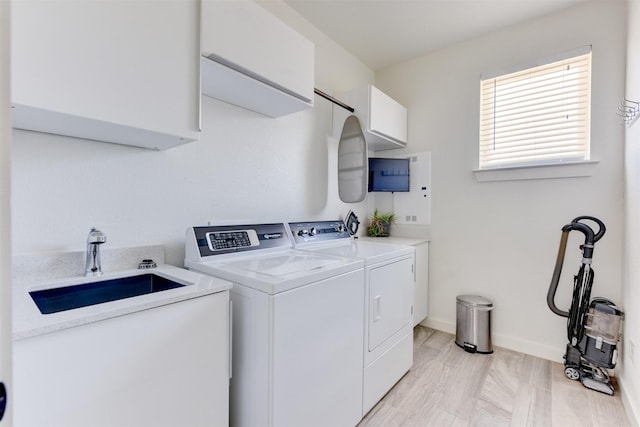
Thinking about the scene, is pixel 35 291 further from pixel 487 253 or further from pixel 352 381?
pixel 487 253

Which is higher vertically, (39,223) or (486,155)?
(486,155)

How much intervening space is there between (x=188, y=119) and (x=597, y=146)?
107 inches

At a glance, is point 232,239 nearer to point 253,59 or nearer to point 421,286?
point 253,59

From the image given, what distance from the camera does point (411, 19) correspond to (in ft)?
7.76

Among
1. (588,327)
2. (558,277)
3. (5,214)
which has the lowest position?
(588,327)

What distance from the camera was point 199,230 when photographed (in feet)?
4.98

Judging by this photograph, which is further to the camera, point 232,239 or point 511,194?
point 511,194

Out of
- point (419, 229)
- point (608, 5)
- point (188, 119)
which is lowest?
point (419, 229)

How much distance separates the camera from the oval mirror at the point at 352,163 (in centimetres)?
247

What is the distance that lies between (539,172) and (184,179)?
2.62 metres

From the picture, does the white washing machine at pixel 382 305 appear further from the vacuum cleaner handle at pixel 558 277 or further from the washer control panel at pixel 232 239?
the vacuum cleaner handle at pixel 558 277

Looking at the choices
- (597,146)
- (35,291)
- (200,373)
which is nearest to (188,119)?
(35,291)

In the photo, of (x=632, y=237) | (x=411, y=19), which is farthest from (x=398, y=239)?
(x=411, y=19)

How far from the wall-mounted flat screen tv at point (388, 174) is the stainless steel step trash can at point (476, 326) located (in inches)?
48.4
